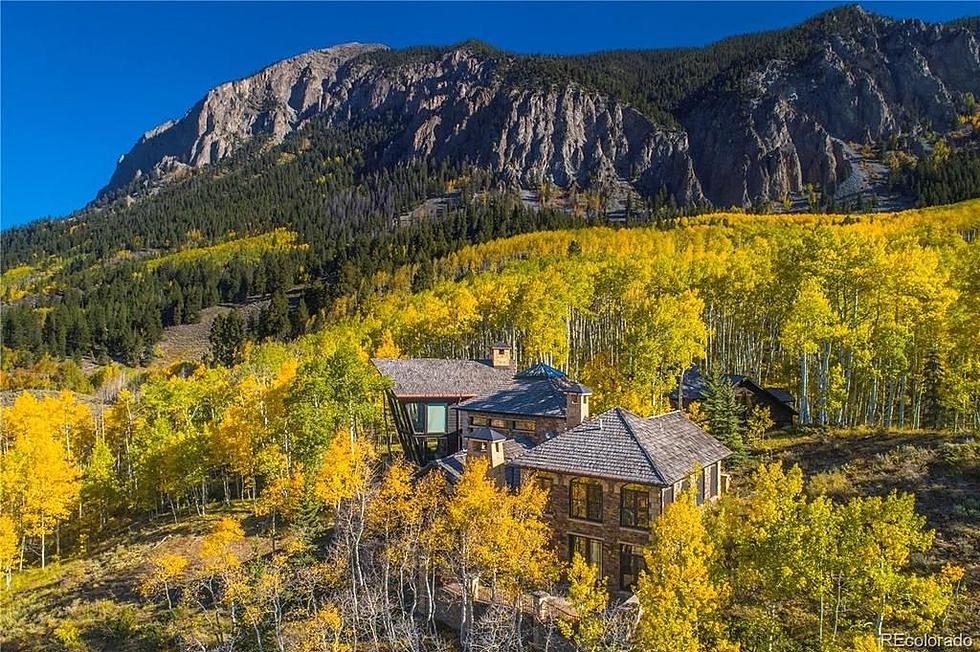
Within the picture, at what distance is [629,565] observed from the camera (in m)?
25.0

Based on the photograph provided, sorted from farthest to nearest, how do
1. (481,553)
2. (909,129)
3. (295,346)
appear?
(909,129), (295,346), (481,553)

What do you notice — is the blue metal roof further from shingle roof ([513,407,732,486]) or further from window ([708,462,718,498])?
window ([708,462,718,498])

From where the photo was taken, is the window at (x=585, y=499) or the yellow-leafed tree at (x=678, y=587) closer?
the yellow-leafed tree at (x=678, y=587)

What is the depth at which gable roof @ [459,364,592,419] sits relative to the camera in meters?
36.8

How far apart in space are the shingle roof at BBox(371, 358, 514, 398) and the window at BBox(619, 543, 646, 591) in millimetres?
19959

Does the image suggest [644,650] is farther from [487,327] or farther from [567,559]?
[487,327]

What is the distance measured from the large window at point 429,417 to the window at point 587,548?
20122mm

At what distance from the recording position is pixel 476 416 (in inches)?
1564

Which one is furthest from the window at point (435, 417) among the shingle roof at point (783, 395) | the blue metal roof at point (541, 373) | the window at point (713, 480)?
the shingle roof at point (783, 395)

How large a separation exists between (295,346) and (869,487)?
72206mm

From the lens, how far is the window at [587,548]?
25672mm

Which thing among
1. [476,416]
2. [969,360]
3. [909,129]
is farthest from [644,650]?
[909,129]

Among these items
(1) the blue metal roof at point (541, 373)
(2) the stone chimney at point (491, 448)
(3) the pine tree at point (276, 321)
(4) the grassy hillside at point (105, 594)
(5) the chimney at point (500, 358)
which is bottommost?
(4) the grassy hillside at point (105, 594)

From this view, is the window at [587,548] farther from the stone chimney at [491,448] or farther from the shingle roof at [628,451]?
the stone chimney at [491,448]
